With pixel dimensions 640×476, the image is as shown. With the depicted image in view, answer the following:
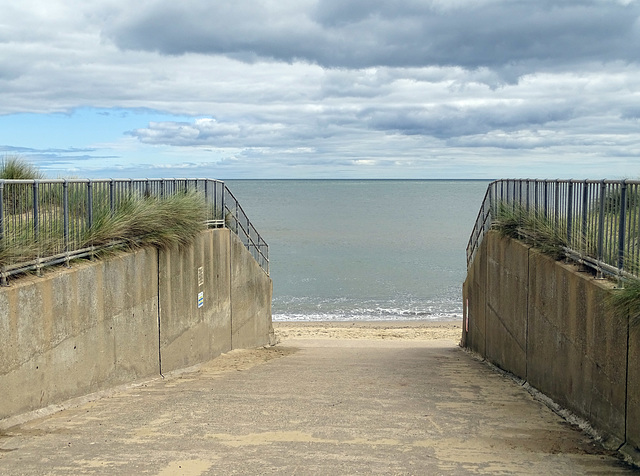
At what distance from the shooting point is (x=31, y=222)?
357 inches

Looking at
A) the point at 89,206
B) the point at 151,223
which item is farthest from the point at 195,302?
the point at 89,206

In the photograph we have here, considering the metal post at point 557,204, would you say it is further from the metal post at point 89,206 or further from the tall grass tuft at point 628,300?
the metal post at point 89,206

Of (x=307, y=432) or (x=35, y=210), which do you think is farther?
(x=35, y=210)

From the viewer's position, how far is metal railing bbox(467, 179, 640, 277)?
776cm

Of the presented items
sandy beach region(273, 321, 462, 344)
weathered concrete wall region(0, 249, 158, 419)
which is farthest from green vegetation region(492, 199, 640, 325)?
sandy beach region(273, 321, 462, 344)

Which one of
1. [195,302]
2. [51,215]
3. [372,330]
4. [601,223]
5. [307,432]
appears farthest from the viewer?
[372,330]

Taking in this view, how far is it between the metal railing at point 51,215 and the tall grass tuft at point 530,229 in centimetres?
677

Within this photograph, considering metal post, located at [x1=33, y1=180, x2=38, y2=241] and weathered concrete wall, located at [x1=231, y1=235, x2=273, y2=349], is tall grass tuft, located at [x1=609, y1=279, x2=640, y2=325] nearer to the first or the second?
metal post, located at [x1=33, y1=180, x2=38, y2=241]

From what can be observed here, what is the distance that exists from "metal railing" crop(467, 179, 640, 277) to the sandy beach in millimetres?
13013

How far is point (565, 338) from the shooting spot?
8.80m

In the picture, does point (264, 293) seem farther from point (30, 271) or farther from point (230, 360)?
point (30, 271)

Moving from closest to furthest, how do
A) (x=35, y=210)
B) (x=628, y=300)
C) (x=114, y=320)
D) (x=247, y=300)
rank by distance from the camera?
(x=628, y=300) → (x=35, y=210) → (x=114, y=320) → (x=247, y=300)

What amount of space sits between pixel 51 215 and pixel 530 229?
7.84m

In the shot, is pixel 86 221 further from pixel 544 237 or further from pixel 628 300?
pixel 628 300
